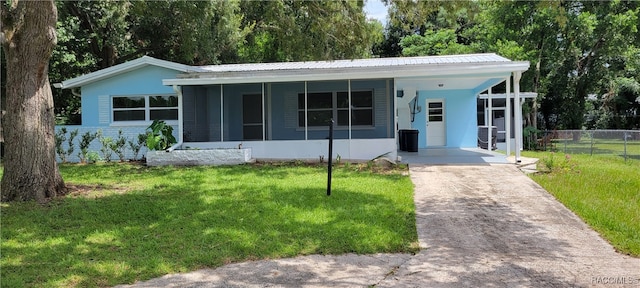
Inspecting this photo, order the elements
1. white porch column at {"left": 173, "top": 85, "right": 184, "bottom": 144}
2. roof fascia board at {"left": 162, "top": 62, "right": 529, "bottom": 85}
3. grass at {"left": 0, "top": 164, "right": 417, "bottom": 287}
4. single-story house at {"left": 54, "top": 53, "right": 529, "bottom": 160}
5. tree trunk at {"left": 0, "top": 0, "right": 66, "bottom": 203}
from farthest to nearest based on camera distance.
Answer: white porch column at {"left": 173, "top": 85, "right": 184, "bottom": 144} < single-story house at {"left": 54, "top": 53, "right": 529, "bottom": 160} < roof fascia board at {"left": 162, "top": 62, "right": 529, "bottom": 85} < tree trunk at {"left": 0, "top": 0, "right": 66, "bottom": 203} < grass at {"left": 0, "top": 164, "right": 417, "bottom": 287}

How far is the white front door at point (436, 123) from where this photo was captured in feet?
58.4

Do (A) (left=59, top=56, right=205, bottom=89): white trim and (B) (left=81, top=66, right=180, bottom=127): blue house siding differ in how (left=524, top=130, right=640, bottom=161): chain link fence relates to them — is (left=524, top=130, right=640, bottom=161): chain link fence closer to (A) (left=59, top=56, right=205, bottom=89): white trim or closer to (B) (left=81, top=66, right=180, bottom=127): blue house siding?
(A) (left=59, top=56, right=205, bottom=89): white trim

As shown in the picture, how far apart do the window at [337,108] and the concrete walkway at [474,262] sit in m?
7.63

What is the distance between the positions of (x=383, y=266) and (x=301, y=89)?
10814 millimetres

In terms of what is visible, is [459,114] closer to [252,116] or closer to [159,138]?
[252,116]

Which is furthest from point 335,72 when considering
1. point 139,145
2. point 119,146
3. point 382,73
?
point 119,146

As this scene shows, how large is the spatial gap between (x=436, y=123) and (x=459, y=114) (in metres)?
0.92

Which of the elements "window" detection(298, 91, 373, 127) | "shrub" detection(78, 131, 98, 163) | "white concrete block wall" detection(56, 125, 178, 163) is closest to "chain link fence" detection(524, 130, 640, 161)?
"window" detection(298, 91, 373, 127)

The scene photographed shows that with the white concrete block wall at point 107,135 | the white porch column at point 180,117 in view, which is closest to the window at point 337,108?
the white porch column at point 180,117

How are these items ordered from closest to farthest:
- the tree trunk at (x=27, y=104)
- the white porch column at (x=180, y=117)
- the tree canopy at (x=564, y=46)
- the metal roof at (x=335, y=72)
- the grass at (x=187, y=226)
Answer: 1. the grass at (x=187, y=226)
2. the tree trunk at (x=27, y=104)
3. the metal roof at (x=335, y=72)
4. the white porch column at (x=180, y=117)
5. the tree canopy at (x=564, y=46)

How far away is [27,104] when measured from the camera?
772 cm

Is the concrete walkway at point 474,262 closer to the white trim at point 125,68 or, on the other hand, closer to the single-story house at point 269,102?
the single-story house at point 269,102

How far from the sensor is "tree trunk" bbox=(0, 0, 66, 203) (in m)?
7.61

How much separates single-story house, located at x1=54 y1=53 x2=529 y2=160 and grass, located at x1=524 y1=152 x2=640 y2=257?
3101 mm
